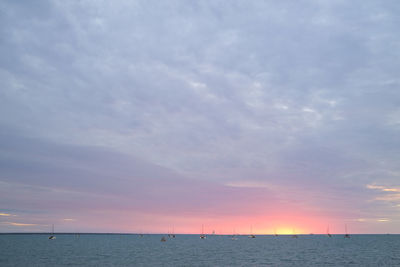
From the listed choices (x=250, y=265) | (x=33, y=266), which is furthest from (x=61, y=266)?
(x=250, y=265)

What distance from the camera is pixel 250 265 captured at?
8238 cm

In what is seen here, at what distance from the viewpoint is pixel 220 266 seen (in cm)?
8006

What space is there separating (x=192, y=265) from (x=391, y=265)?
50101 mm

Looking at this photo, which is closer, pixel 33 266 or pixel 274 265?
pixel 33 266

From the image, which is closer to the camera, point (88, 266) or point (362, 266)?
point (88, 266)

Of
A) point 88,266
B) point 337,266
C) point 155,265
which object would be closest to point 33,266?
point 88,266

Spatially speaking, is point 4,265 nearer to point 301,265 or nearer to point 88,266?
point 88,266

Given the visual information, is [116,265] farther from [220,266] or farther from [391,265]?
[391,265]

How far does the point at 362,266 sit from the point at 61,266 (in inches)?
2873

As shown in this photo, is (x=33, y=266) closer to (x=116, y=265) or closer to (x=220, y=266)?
(x=116, y=265)

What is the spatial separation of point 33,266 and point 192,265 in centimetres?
3709

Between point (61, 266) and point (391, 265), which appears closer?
point (61, 266)

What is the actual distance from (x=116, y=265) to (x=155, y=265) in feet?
31.0

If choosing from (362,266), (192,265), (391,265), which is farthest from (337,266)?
(192,265)
